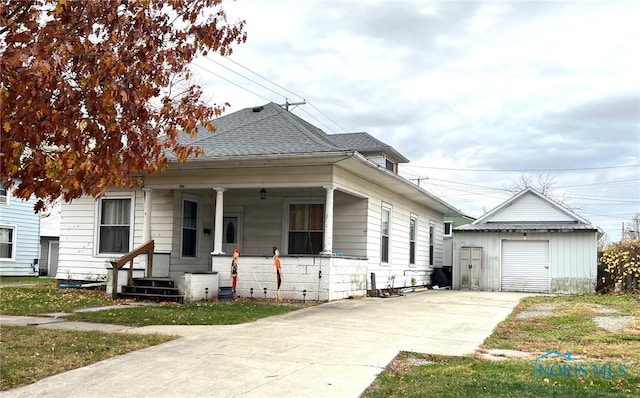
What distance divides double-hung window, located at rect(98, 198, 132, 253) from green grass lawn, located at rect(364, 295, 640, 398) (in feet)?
35.4

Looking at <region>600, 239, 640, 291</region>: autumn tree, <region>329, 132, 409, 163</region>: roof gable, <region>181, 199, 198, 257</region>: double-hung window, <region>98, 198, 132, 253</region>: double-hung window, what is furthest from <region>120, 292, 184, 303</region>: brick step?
<region>600, 239, 640, 291</region>: autumn tree

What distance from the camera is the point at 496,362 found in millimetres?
7055

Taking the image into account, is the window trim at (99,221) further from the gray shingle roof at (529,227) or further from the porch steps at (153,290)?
the gray shingle roof at (529,227)

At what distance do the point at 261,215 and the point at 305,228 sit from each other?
140cm

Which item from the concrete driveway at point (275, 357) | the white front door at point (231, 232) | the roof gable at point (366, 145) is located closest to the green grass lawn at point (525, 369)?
the concrete driveway at point (275, 357)

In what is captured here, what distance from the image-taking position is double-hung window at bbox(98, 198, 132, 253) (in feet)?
55.8

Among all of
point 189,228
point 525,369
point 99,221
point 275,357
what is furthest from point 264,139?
point 525,369

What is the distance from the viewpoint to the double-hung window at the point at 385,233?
18.2 metres

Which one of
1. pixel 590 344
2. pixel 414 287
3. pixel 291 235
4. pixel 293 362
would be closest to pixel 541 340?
pixel 590 344

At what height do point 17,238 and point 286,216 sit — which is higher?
point 286,216

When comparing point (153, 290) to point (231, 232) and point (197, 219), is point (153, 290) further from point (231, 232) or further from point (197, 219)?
point (231, 232)

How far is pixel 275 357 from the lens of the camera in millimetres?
7133

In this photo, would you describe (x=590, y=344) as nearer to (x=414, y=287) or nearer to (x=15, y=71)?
(x=15, y=71)

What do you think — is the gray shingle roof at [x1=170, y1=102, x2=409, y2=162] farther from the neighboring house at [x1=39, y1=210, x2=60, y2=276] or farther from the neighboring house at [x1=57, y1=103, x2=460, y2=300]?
the neighboring house at [x1=39, y1=210, x2=60, y2=276]
